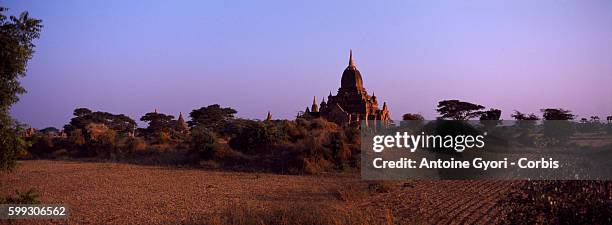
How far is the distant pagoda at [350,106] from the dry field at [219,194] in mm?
20665

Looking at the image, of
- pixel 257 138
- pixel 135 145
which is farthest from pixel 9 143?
pixel 135 145

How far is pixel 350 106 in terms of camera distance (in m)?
39.0

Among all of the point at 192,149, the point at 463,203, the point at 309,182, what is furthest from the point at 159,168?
the point at 463,203

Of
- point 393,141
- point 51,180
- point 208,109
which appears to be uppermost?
point 208,109

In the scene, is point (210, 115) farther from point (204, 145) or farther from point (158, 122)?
point (204, 145)

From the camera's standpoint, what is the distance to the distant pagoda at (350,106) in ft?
118

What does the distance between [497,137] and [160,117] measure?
106 ft

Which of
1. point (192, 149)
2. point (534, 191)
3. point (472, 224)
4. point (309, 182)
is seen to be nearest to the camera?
point (534, 191)

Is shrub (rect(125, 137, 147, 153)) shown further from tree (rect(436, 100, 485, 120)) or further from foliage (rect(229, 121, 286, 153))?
tree (rect(436, 100, 485, 120))

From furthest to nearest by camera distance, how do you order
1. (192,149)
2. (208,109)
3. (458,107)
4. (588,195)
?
1. (208,109)
2. (458,107)
3. (192,149)
4. (588,195)

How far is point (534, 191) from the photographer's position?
4.38 m

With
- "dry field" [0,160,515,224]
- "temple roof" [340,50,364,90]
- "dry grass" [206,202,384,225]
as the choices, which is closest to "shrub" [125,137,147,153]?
"dry field" [0,160,515,224]

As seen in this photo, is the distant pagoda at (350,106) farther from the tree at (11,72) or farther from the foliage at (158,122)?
the tree at (11,72)

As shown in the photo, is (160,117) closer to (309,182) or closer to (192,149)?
(192,149)
